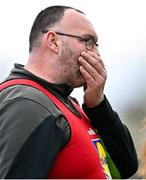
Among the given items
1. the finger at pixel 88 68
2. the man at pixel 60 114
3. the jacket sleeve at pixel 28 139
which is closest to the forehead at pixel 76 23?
the man at pixel 60 114

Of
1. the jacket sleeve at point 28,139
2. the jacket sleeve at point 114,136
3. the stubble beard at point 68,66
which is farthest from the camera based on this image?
the jacket sleeve at point 114,136

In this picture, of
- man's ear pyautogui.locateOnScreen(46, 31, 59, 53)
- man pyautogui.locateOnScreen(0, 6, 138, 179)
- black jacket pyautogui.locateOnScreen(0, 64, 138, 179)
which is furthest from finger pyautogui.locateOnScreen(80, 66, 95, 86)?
black jacket pyautogui.locateOnScreen(0, 64, 138, 179)

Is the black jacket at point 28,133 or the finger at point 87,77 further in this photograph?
the finger at point 87,77

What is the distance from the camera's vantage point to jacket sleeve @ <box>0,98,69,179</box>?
1.44m

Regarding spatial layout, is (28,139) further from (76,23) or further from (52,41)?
(76,23)

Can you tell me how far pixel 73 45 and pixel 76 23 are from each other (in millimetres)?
119

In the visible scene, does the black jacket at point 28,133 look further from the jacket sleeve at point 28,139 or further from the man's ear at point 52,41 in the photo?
the man's ear at point 52,41

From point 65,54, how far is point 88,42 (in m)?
0.13

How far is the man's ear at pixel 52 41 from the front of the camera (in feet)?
6.09

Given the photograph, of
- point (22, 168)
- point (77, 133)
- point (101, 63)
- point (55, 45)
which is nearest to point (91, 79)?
point (101, 63)

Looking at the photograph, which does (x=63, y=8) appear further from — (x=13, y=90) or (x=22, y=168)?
(x=22, y=168)

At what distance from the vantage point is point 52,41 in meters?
1.88

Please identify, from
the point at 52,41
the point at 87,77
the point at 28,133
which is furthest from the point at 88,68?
the point at 28,133

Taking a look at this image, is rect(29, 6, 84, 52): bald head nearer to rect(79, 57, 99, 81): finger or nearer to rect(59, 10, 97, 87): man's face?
rect(59, 10, 97, 87): man's face
